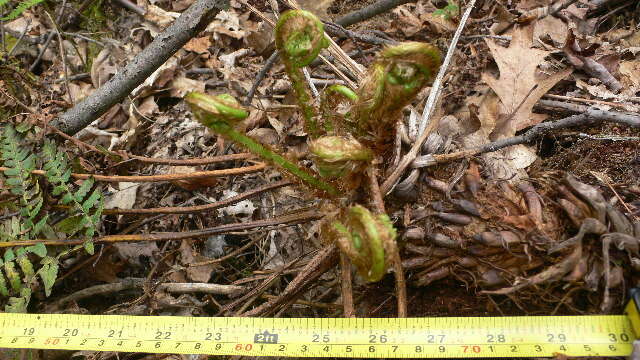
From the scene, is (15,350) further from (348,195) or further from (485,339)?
(485,339)

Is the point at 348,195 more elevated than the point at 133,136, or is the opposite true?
the point at 133,136

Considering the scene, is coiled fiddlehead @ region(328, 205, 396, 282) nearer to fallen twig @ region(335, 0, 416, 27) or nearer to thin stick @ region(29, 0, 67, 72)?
fallen twig @ region(335, 0, 416, 27)

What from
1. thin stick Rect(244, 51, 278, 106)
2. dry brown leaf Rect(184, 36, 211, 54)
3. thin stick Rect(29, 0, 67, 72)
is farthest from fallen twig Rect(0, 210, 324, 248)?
thin stick Rect(29, 0, 67, 72)

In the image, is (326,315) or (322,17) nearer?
(326,315)

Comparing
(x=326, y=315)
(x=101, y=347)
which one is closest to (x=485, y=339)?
(x=326, y=315)

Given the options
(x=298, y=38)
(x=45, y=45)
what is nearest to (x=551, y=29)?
(x=298, y=38)

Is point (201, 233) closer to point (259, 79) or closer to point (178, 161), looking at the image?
point (178, 161)
